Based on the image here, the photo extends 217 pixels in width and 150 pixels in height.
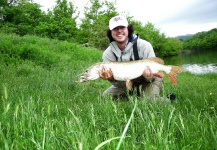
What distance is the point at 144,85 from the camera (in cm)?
577

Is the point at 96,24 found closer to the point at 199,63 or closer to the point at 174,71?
the point at 199,63

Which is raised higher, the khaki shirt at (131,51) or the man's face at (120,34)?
the man's face at (120,34)

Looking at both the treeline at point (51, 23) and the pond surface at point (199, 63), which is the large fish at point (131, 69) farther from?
the treeline at point (51, 23)

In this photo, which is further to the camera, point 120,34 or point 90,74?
point 120,34

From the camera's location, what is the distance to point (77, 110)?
12.4 feet

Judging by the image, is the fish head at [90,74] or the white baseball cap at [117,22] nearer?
the fish head at [90,74]

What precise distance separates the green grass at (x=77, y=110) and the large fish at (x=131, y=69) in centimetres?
44

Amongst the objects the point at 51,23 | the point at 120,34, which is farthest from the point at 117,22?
the point at 51,23

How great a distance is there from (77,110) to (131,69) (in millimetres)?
1468

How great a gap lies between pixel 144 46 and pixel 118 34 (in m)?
0.65

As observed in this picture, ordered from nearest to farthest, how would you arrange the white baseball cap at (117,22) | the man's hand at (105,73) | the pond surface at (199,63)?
the man's hand at (105,73) → the white baseball cap at (117,22) → the pond surface at (199,63)

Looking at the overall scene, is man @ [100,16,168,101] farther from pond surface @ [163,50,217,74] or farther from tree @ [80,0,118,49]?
tree @ [80,0,118,49]

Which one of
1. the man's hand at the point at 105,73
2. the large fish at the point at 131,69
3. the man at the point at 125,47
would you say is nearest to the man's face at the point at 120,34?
the man at the point at 125,47

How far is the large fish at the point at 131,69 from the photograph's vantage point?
467 centimetres
